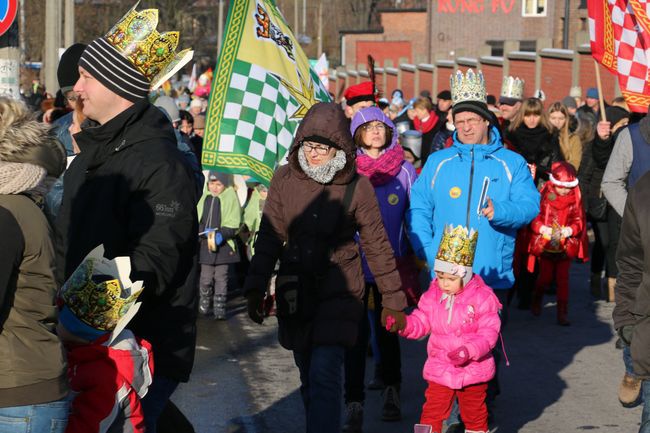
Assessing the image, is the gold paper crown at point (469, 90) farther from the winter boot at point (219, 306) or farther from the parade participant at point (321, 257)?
the winter boot at point (219, 306)

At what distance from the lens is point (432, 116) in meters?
16.5

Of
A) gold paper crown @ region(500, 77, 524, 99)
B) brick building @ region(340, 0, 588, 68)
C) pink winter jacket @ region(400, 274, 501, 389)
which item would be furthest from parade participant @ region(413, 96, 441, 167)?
brick building @ region(340, 0, 588, 68)

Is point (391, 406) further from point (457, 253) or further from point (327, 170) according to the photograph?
point (327, 170)

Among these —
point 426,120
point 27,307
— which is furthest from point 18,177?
point 426,120

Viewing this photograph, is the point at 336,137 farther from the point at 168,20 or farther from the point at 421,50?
the point at 421,50

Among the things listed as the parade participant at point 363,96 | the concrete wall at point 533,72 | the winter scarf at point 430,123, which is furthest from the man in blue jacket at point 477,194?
the concrete wall at point 533,72

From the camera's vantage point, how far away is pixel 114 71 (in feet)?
15.3

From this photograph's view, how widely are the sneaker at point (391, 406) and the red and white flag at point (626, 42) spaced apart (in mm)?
3209

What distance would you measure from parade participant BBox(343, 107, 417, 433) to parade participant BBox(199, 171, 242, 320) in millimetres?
3625

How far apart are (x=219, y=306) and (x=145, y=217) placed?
21.9 feet

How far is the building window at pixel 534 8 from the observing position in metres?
62.1

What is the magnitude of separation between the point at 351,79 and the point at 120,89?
5743cm

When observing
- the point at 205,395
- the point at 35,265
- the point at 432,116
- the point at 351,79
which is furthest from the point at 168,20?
the point at 35,265

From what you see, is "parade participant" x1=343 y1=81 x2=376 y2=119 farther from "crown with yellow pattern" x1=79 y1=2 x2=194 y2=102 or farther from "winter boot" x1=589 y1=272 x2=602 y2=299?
"crown with yellow pattern" x1=79 y1=2 x2=194 y2=102
